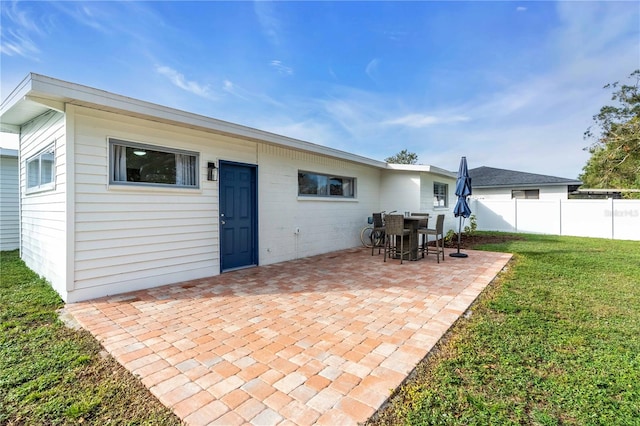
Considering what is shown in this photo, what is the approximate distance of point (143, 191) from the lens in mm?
4637

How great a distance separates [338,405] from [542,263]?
688 centimetres

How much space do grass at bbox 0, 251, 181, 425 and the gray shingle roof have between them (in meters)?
19.1

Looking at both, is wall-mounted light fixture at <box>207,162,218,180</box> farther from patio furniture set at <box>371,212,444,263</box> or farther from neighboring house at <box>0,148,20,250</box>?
neighboring house at <box>0,148,20,250</box>

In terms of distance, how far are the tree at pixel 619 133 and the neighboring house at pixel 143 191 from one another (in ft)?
45.3

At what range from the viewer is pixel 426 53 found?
32.7ft

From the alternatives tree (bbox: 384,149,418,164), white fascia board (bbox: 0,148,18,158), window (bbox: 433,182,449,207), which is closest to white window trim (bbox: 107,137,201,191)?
white fascia board (bbox: 0,148,18,158)

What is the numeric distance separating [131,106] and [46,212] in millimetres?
2495

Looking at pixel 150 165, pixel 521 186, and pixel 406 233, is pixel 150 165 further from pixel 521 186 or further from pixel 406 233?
pixel 521 186

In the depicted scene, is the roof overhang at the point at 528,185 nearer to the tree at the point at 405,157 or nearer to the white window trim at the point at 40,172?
the tree at the point at 405,157

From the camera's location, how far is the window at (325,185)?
25.4ft

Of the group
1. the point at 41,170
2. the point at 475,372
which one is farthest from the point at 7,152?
the point at 475,372

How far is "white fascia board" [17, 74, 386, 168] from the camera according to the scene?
3.48m

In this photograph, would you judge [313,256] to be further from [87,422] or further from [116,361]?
[87,422]

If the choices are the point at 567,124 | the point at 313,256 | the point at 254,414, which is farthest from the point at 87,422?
the point at 567,124
